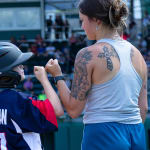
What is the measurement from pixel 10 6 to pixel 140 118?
22.3 metres

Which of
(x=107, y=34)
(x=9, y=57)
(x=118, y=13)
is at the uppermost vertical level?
(x=118, y=13)

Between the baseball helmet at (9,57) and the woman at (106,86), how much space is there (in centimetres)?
23

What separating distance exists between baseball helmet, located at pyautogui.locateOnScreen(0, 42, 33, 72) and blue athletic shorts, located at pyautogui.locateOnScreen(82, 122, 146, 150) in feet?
2.09

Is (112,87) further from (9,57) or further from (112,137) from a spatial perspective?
(9,57)

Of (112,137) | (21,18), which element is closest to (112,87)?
(112,137)

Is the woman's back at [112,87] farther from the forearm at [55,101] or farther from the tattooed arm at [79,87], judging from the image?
the forearm at [55,101]

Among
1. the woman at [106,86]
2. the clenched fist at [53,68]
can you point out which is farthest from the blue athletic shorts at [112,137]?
the clenched fist at [53,68]

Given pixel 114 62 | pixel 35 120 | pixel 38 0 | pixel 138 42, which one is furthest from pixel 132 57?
pixel 38 0

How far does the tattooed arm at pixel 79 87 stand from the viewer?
8.98 ft

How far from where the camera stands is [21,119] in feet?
8.88

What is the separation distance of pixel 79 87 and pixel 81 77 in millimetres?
76

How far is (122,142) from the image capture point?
2.73 meters

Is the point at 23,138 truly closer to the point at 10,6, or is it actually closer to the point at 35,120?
the point at 35,120

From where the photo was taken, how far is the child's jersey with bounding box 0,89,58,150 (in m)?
2.71
